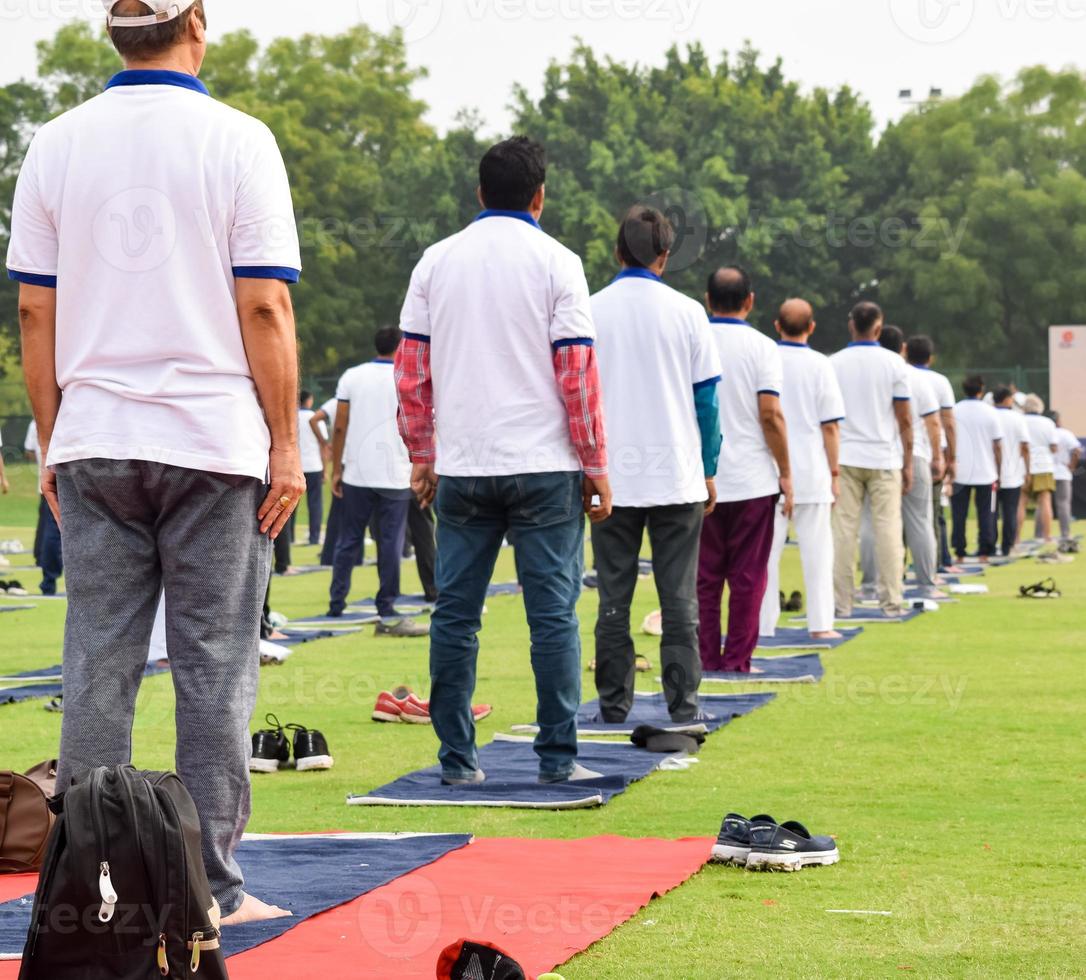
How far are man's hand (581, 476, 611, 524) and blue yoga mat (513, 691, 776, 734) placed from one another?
5.17 ft

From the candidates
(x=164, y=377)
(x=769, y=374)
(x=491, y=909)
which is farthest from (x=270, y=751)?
(x=769, y=374)

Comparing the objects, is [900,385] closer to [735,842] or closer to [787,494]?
[787,494]

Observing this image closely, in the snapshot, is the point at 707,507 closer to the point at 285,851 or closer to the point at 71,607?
the point at 285,851

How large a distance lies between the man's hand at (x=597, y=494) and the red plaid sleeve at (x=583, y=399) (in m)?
0.03

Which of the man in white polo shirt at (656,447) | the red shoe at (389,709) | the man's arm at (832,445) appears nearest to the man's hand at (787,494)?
the man's arm at (832,445)

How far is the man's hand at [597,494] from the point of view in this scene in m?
7.12

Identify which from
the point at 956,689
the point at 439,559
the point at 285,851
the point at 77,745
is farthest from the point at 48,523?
the point at 77,745

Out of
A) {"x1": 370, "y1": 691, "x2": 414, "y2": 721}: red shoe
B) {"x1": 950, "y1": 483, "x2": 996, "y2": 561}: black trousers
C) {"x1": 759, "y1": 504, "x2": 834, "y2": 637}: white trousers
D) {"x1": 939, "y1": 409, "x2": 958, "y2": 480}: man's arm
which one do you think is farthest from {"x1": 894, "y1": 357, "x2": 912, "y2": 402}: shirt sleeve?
{"x1": 950, "y1": 483, "x2": 996, "y2": 561}: black trousers

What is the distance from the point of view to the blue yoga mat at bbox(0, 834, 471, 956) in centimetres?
476

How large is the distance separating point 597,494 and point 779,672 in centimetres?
419

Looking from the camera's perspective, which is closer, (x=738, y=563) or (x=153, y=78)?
Result: (x=153, y=78)

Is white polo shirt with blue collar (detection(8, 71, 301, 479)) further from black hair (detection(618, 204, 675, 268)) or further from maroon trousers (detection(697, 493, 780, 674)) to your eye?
maroon trousers (detection(697, 493, 780, 674))

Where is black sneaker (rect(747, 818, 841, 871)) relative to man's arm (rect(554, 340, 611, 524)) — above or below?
below

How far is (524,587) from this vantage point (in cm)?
722
